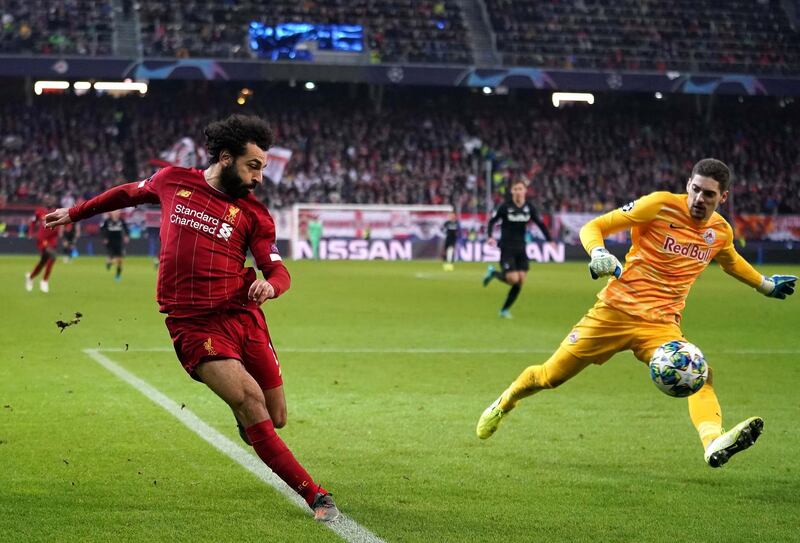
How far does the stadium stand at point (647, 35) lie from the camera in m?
54.3

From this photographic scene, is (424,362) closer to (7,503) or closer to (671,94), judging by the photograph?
(7,503)

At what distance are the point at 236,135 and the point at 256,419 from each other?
57.0 inches

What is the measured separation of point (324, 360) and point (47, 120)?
40.6 m

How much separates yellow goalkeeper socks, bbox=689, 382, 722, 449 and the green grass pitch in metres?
0.33

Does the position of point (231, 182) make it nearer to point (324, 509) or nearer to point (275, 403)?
point (275, 403)

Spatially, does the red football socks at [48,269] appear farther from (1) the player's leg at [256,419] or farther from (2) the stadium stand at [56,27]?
(2) the stadium stand at [56,27]

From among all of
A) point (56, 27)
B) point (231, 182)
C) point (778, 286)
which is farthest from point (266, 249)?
point (56, 27)

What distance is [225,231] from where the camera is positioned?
644cm

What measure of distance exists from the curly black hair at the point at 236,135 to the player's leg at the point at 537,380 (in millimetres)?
2733

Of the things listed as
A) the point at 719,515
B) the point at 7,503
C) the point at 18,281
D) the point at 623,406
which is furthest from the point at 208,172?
Result: the point at 18,281

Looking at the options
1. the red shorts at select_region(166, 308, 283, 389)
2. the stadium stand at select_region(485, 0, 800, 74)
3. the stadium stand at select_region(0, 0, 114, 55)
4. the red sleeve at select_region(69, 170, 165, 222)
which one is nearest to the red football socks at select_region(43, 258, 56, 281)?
the red sleeve at select_region(69, 170, 165, 222)

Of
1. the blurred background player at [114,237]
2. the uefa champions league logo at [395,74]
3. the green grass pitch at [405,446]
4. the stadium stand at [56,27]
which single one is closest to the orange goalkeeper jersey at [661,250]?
the green grass pitch at [405,446]

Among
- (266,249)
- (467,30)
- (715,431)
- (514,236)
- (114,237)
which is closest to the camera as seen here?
(266,249)

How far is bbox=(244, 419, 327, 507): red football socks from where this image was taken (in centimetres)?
629
